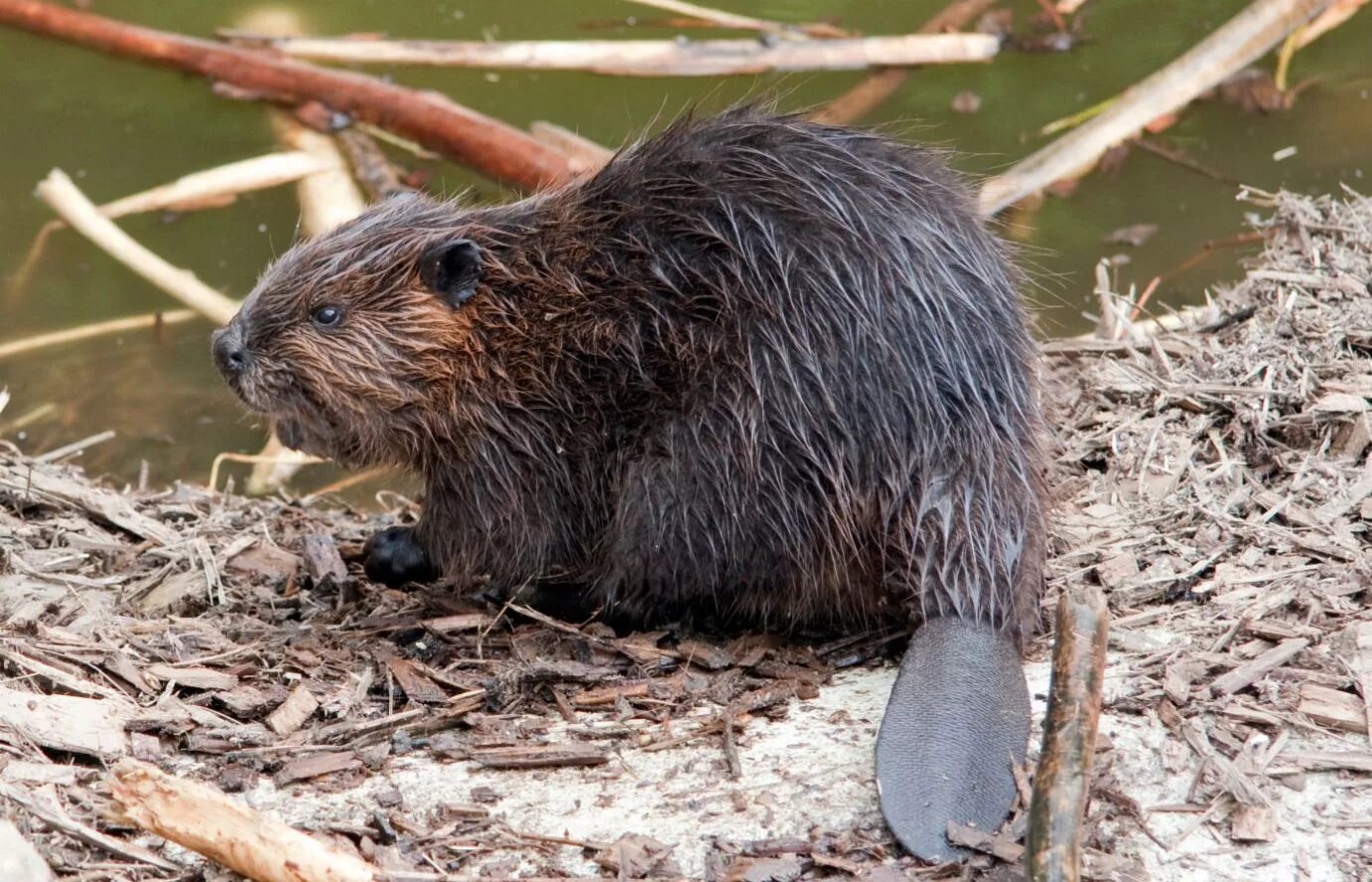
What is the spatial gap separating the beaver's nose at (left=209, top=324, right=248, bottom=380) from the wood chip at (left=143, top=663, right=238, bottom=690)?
2.29 ft

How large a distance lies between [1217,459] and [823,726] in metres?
1.29

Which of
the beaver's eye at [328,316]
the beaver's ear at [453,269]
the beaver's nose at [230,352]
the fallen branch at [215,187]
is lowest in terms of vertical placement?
the beaver's nose at [230,352]

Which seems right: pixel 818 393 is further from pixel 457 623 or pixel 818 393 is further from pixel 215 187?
pixel 215 187

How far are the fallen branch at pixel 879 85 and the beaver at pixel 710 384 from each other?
Result: 9.48ft

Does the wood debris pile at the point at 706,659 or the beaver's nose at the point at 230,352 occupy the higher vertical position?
the beaver's nose at the point at 230,352

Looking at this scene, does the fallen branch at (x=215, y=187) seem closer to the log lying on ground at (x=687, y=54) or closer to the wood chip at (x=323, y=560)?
the log lying on ground at (x=687, y=54)

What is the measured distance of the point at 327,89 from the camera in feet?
21.5

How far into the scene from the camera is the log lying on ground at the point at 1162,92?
607 centimetres

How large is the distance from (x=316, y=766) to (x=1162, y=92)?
487 cm

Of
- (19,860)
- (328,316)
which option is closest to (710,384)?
(328,316)

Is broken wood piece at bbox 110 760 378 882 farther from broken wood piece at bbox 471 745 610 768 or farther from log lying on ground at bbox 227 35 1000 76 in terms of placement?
log lying on ground at bbox 227 35 1000 76

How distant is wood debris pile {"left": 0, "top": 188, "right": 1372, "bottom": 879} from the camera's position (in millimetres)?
2447

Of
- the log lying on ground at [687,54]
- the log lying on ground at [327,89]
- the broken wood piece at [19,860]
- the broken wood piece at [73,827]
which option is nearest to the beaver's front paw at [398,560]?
the broken wood piece at [73,827]

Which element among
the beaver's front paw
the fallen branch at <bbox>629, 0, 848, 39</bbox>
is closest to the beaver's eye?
the beaver's front paw
